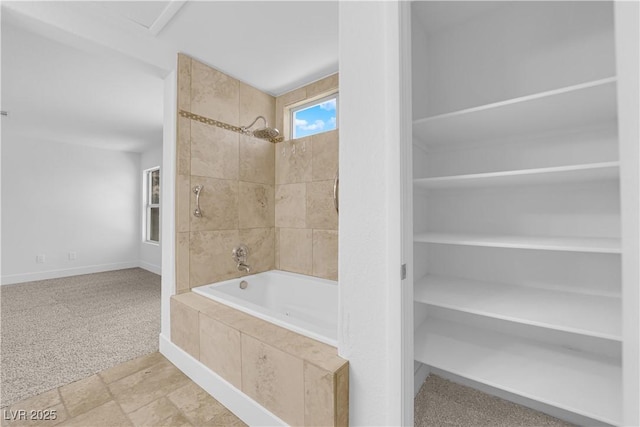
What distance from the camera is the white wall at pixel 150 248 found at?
4.86m

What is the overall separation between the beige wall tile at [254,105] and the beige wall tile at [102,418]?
222 cm

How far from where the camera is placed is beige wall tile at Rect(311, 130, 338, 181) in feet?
7.79

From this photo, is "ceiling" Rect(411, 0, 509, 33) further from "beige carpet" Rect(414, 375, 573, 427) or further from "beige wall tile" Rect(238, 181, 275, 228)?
"beige carpet" Rect(414, 375, 573, 427)

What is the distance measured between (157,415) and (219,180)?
5.37 ft

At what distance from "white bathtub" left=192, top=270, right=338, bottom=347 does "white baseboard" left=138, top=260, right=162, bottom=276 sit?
3.10m

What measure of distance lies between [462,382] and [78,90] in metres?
4.20

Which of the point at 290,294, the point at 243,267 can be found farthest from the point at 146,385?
the point at 290,294

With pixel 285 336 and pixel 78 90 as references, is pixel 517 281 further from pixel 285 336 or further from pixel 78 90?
pixel 78 90

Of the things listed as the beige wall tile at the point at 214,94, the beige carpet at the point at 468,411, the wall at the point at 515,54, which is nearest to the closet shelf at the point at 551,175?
the wall at the point at 515,54

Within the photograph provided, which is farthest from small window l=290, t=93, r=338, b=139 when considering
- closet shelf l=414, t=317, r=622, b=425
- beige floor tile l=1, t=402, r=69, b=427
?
beige floor tile l=1, t=402, r=69, b=427

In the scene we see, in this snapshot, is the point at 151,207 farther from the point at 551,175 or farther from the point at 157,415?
the point at 551,175

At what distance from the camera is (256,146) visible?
2678mm

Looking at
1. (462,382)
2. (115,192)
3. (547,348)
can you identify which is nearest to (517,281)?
(547,348)

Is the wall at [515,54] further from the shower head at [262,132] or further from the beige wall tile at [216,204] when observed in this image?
the beige wall tile at [216,204]
